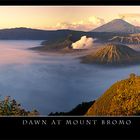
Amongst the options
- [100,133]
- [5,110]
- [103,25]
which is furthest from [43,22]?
[100,133]

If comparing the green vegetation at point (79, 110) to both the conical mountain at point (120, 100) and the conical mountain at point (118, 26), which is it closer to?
the conical mountain at point (120, 100)

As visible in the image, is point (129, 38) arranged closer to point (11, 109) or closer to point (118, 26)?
point (118, 26)

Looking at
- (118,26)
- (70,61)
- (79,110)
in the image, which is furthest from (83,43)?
(79,110)

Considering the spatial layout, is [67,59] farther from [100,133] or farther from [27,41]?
[100,133]

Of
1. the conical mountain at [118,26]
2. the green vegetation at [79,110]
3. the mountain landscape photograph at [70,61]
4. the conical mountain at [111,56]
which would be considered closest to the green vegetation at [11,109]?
the mountain landscape photograph at [70,61]

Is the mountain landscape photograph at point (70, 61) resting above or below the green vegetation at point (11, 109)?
above

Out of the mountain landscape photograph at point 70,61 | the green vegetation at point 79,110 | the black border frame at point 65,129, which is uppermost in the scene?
the mountain landscape photograph at point 70,61
